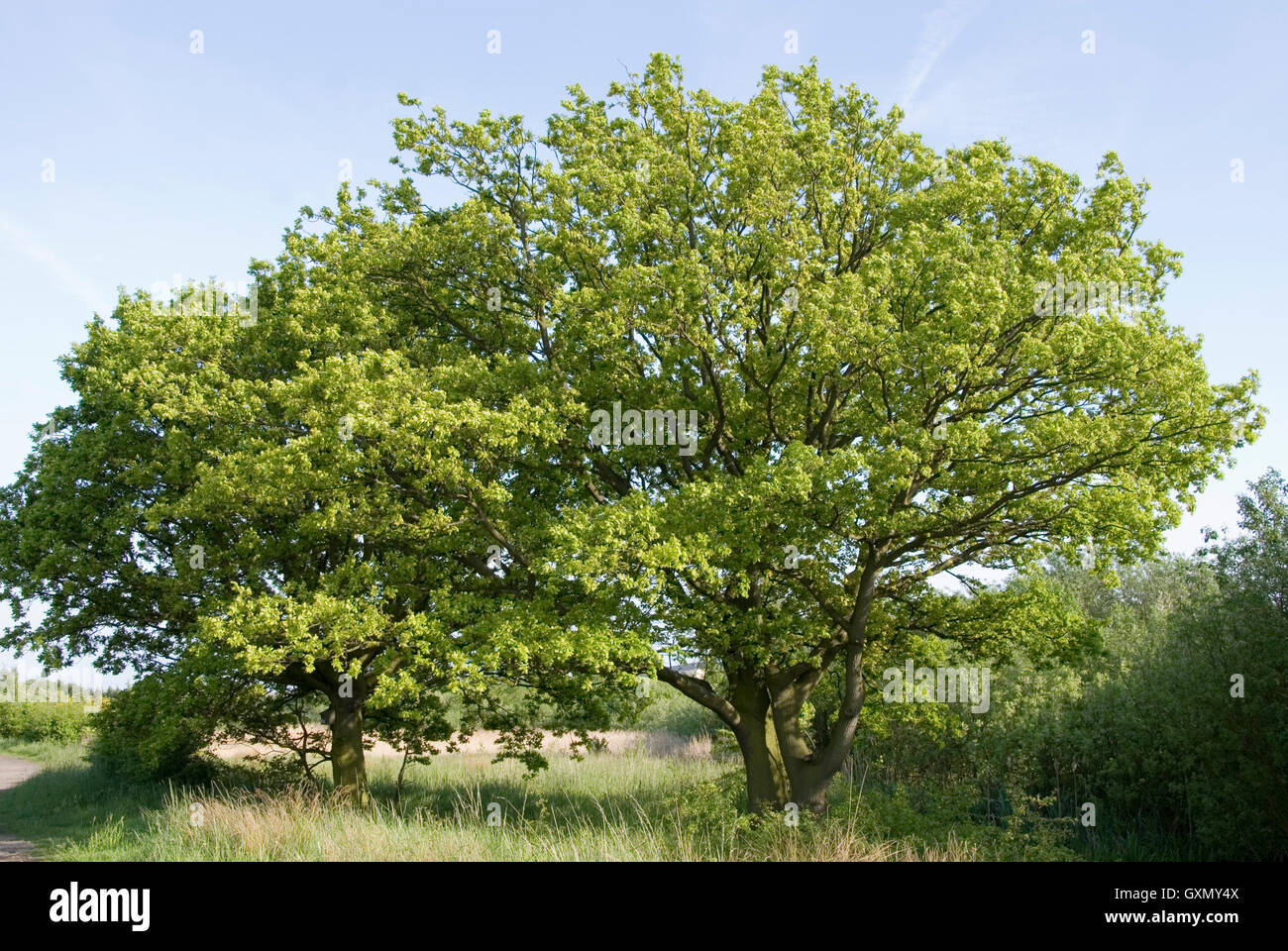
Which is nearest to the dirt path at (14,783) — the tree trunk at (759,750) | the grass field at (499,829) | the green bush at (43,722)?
the grass field at (499,829)

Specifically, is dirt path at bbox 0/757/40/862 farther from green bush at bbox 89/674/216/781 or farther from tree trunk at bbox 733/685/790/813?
tree trunk at bbox 733/685/790/813

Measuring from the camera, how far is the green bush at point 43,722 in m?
43.9

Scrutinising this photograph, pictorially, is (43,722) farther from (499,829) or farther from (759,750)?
(759,750)

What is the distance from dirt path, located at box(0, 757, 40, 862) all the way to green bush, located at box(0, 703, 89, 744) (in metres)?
4.03

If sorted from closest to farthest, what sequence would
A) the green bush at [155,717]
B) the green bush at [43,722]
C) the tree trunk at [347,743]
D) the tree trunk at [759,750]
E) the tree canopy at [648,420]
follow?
the tree canopy at [648,420] → the tree trunk at [759,750] → the green bush at [155,717] → the tree trunk at [347,743] → the green bush at [43,722]

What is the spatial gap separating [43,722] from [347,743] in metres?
34.9

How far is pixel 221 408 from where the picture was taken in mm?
17375

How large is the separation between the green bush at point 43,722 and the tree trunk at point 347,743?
27.6 metres

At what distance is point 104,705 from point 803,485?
16053 mm

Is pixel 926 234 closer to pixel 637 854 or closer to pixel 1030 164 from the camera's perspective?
pixel 1030 164

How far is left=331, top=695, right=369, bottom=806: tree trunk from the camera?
2100 centimetres

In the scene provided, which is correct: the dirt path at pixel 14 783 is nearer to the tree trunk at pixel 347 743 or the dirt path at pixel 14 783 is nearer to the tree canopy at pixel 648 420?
the tree canopy at pixel 648 420

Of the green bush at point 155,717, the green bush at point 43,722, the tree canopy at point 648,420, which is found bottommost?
the green bush at point 43,722

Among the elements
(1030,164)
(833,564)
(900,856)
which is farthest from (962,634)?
(1030,164)
